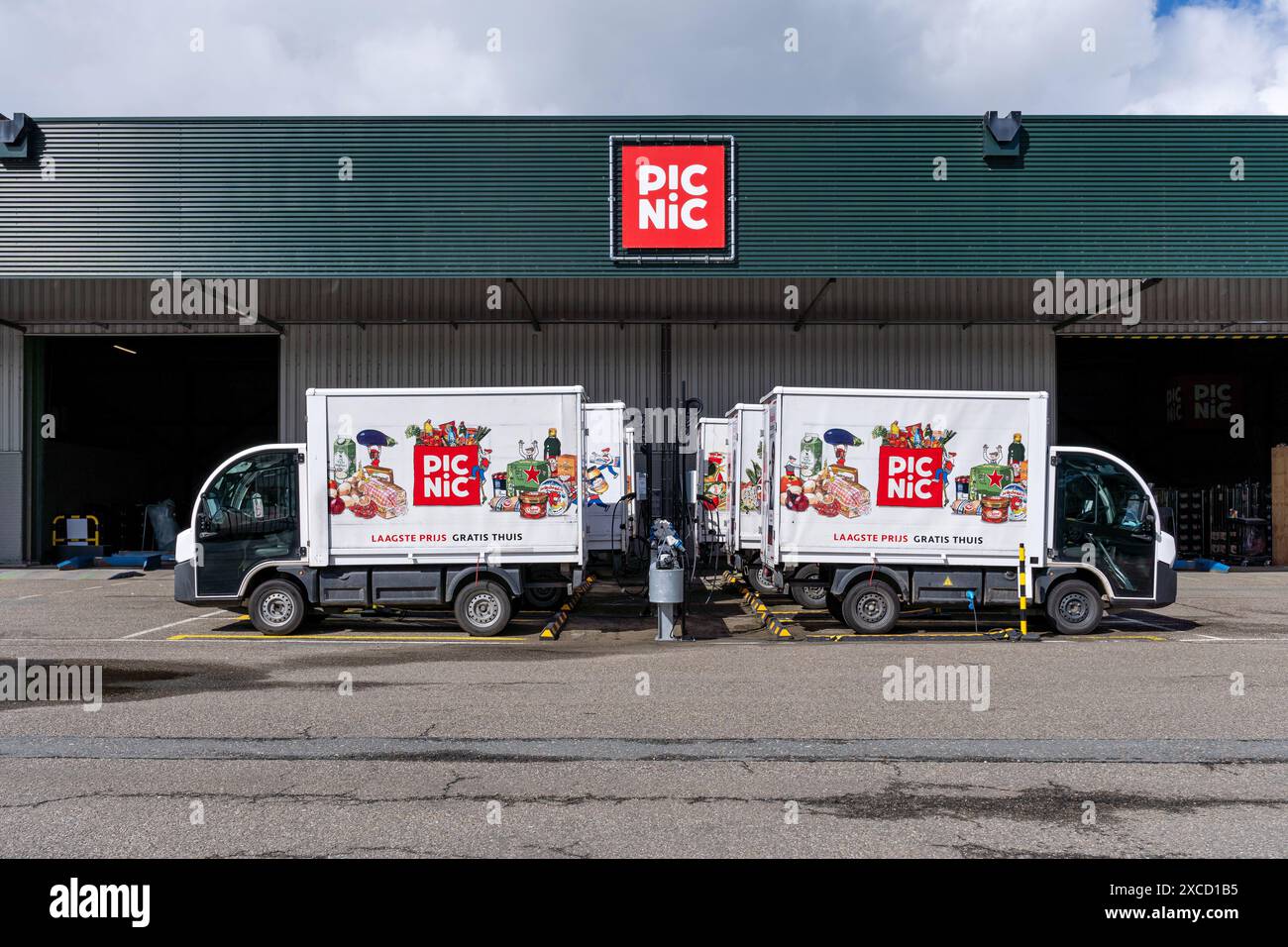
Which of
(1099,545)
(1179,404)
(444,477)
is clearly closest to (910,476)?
(1099,545)

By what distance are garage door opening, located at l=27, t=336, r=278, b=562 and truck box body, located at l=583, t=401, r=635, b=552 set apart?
13.8m

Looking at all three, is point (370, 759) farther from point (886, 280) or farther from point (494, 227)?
point (886, 280)

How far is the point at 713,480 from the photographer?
19.5m

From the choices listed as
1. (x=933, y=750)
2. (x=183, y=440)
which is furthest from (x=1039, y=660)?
(x=183, y=440)

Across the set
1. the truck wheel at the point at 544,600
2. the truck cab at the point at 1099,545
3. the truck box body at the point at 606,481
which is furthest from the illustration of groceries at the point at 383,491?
the truck cab at the point at 1099,545

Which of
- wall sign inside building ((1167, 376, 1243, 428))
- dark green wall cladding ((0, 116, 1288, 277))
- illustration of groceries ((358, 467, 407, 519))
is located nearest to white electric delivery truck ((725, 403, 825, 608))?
dark green wall cladding ((0, 116, 1288, 277))

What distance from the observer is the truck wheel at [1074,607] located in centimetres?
1330

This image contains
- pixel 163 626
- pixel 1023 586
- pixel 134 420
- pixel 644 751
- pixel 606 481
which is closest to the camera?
pixel 644 751

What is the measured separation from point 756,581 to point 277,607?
7638 millimetres

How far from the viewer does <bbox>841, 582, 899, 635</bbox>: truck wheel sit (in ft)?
43.5

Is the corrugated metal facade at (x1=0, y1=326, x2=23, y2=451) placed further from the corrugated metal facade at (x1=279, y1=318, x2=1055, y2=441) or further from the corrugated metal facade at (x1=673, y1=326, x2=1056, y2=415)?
the corrugated metal facade at (x1=673, y1=326, x2=1056, y2=415)

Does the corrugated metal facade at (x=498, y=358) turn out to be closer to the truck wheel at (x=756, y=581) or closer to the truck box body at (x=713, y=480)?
the truck box body at (x=713, y=480)

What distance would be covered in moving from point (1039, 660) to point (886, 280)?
11526 mm

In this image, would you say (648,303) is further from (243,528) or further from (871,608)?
(243,528)
